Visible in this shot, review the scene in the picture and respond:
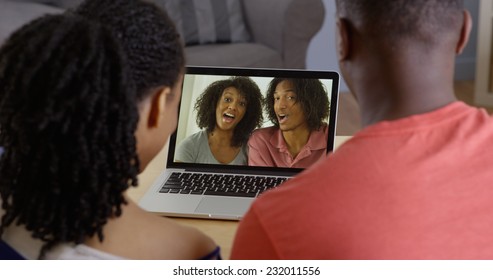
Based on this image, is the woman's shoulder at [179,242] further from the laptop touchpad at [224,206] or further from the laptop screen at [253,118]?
the laptop screen at [253,118]

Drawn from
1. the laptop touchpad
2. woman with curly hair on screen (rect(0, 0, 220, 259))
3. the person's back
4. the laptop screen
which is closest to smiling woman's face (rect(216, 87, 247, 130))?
the laptop screen

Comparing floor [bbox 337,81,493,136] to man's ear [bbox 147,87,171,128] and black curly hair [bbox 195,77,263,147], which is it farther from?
man's ear [bbox 147,87,171,128]

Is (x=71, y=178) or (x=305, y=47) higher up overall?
→ (x=71, y=178)

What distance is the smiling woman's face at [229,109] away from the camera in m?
1.37

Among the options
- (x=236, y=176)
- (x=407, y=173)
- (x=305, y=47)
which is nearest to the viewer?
(x=407, y=173)

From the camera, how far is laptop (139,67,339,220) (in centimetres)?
121

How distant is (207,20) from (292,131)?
187cm

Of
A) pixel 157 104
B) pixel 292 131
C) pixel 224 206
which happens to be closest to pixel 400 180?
pixel 157 104

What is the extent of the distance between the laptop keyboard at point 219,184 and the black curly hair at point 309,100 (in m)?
0.11

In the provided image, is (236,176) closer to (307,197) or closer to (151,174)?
(151,174)

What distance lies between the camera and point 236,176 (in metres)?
1.33

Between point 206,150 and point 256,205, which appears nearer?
point 256,205
